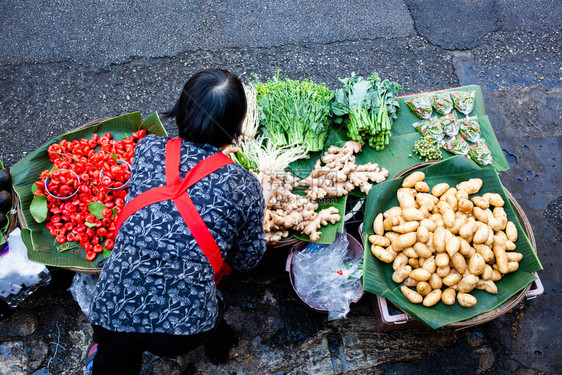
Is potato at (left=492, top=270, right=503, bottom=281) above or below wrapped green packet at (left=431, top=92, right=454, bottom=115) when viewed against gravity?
below

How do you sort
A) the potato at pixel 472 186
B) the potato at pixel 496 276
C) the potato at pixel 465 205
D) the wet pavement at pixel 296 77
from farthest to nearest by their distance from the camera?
the wet pavement at pixel 296 77 → the potato at pixel 472 186 → the potato at pixel 465 205 → the potato at pixel 496 276

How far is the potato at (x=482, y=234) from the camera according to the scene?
8.24ft

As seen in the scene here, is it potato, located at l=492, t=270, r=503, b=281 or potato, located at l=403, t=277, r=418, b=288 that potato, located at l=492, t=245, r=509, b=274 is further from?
potato, located at l=403, t=277, r=418, b=288

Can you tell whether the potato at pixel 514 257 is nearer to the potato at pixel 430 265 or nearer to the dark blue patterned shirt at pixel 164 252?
the potato at pixel 430 265

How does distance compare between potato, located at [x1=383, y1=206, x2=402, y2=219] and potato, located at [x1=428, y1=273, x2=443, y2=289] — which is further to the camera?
potato, located at [x1=383, y1=206, x2=402, y2=219]

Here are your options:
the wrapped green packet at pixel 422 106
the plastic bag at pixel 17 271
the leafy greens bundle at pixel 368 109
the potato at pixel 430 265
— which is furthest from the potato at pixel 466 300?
the plastic bag at pixel 17 271

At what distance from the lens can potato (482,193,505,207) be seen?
268 cm

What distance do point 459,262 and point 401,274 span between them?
40cm

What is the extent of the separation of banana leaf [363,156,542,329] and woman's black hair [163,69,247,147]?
4.52 ft

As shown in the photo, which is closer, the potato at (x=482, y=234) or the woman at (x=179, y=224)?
the woman at (x=179, y=224)

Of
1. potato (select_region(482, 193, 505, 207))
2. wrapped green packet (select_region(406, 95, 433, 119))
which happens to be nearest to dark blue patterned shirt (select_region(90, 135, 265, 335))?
potato (select_region(482, 193, 505, 207))

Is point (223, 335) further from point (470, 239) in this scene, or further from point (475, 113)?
point (475, 113)

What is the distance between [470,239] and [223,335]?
2061 millimetres

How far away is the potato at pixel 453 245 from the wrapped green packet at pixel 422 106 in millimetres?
1253
